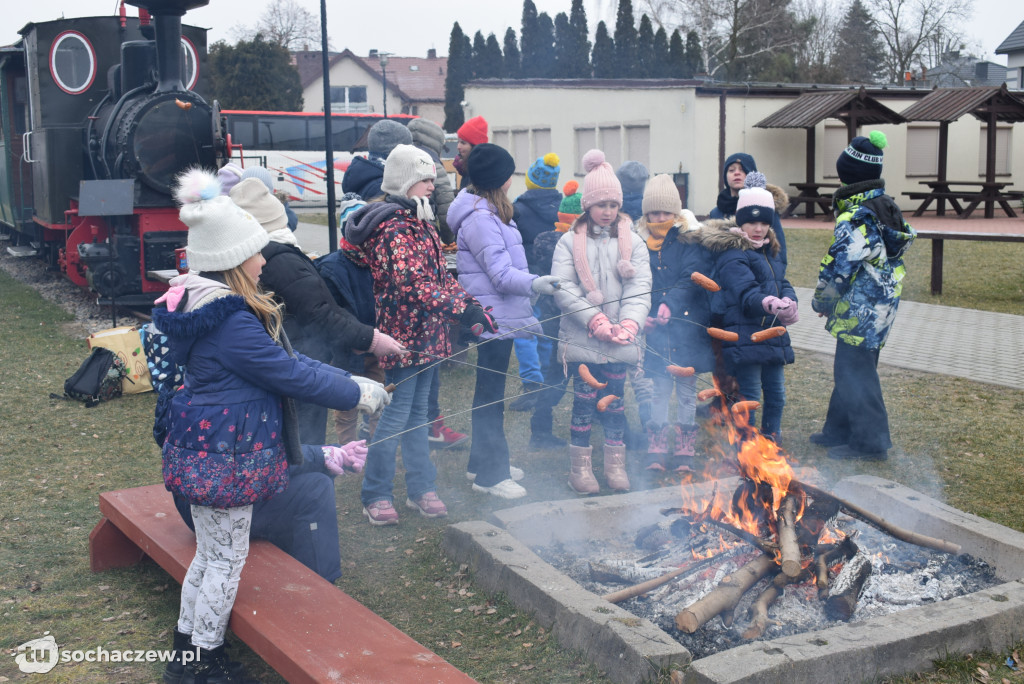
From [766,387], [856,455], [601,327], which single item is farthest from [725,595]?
[856,455]

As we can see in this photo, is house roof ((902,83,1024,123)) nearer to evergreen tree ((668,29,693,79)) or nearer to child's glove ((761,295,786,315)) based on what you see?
evergreen tree ((668,29,693,79))

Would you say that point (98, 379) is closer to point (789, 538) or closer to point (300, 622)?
point (300, 622)

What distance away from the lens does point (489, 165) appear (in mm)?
5441

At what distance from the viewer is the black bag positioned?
7844 millimetres

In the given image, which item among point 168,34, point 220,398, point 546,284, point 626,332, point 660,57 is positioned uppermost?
point 660,57

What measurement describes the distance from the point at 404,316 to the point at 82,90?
34.4 feet

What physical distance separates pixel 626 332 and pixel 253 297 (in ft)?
8.38

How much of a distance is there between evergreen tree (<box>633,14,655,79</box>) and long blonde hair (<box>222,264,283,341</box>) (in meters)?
29.1

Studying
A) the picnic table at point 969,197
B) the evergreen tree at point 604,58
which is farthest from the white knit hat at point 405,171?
the evergreen tree at point 604,58

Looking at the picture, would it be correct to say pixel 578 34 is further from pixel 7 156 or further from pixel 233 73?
pixel 233 73

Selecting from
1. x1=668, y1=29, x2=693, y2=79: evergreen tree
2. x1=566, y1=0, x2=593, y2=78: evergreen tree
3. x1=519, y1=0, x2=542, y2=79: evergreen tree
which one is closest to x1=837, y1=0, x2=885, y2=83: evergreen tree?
x1=668, y1=29, x2=693, y2=79: evergreen tree

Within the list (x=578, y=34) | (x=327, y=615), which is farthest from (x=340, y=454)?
(x=578, y=34)

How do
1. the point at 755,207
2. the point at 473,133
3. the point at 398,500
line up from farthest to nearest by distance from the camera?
the point at 473,133 → the point at 755,207 → the point at 398,500

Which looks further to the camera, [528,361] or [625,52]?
[625,52]
